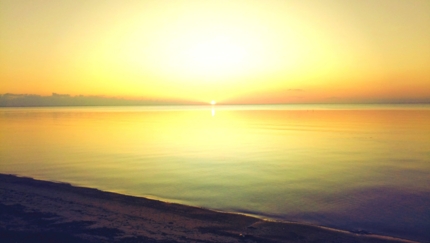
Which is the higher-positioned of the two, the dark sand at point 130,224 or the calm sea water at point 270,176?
the dark sand at point 130,224

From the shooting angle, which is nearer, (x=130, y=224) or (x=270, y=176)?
(x=130, y=224)

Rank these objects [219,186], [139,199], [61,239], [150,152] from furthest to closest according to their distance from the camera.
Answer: [150,152]
[219,186]
[139,199]
[61,239]

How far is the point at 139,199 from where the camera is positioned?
41.0 feet

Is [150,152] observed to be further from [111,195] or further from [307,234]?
[307,234]

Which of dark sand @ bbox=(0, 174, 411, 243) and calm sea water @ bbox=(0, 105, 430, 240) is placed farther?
calm sea water @ bbox=(0, 105, 430, 240)

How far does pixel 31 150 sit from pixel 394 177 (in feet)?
88.3

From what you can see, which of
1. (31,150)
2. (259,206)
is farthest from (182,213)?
(31,150)

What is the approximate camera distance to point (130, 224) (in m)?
9.49

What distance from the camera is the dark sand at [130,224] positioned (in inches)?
338

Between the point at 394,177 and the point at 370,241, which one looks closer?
the point at 370,241

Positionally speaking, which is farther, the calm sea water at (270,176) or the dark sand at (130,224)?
the calm sea water at (270,176)

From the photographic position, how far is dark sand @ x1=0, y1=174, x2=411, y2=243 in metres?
8.59

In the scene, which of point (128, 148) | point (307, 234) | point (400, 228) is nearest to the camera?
point (307, 234)

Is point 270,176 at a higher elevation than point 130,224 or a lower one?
lower
